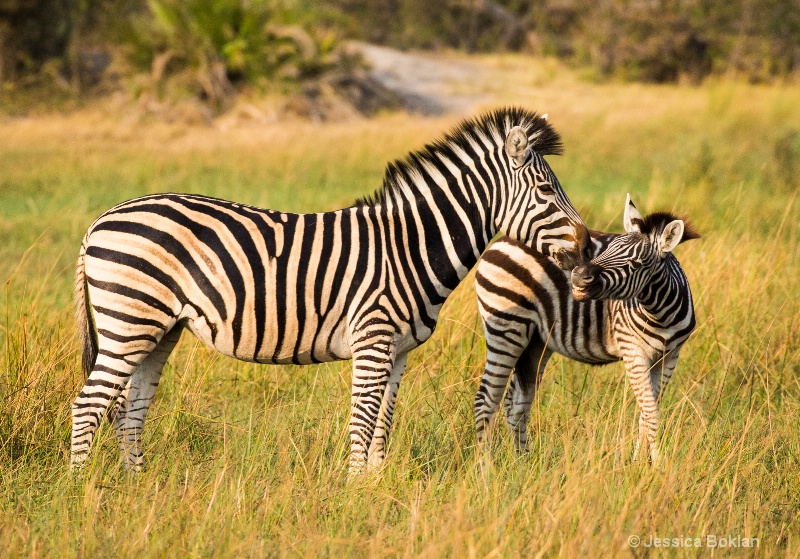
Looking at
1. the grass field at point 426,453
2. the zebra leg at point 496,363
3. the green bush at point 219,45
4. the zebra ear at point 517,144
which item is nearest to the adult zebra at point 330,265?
the zebra ear at point 517,144

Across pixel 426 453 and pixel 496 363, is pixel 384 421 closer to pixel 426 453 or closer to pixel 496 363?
pixel 426 453

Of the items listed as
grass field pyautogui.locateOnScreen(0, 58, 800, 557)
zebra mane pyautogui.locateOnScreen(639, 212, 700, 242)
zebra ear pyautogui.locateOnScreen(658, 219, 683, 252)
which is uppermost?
zebra mane pyautogui.locateOnScreen(639, 212, 700, 242)

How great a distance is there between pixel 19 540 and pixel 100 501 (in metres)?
0.41

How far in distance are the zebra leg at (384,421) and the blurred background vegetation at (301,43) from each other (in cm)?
1679

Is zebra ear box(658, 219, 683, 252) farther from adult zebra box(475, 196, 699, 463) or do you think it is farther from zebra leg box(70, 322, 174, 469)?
zebra leg box(70, 322, 174, 469)

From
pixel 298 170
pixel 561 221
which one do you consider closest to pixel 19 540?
pixel 561 221

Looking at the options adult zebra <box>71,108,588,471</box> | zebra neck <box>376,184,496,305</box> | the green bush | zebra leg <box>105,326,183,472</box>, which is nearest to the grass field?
zebra leg <box>105,326,183,472</box>

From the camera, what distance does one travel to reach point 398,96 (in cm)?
2431

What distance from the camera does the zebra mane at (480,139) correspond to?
4.82 metres

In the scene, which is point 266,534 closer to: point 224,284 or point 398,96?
point 224,284

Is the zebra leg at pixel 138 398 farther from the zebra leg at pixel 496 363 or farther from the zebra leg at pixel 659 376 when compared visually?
→ the zebra leg at pixel 659 376

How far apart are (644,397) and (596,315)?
589 millimetres

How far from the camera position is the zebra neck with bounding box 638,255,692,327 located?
508 cm

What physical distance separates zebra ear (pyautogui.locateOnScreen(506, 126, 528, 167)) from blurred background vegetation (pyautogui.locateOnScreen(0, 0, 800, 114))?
1679 centimetres
